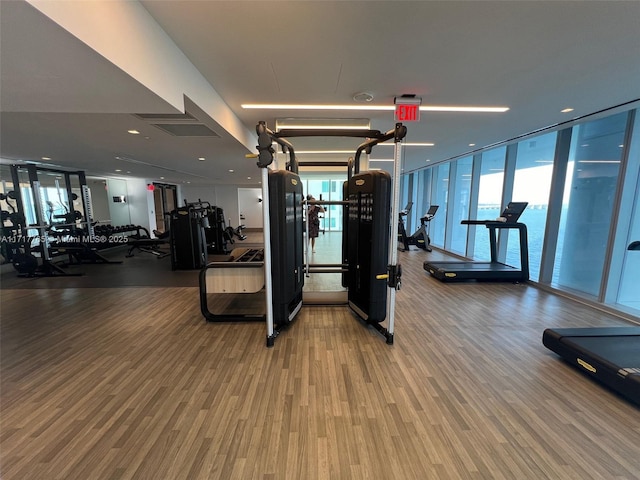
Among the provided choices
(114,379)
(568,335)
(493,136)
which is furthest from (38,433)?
(493,136)

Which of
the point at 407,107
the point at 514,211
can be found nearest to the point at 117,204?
the point at 407,107

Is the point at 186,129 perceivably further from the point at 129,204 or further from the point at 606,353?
the point at 129,204

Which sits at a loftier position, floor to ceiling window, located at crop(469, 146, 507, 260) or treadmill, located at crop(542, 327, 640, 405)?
floor to ceiling window, located at crop(469, 146, 507, 260)

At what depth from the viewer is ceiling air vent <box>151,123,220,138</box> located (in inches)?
140

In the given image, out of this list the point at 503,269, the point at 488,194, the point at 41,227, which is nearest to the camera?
the point at 503,269

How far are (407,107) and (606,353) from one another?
11.0 feet

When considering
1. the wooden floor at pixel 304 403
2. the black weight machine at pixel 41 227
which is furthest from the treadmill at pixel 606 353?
the black weight machine at pixel 41 227

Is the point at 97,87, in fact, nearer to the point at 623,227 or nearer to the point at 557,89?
the point at 557,89

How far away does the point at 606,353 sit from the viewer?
2.35 metres

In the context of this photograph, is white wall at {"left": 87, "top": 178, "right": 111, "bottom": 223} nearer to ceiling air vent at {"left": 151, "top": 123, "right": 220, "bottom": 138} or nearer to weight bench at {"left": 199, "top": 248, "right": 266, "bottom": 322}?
ceiling air vent at {"left": 151, "top": 123, "right": 220, "bottom": 138}

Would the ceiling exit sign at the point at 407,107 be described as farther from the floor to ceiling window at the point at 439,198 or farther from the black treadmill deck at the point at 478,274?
the floor to ceiling window at the point at 439,198

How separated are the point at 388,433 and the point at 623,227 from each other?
4854 mm

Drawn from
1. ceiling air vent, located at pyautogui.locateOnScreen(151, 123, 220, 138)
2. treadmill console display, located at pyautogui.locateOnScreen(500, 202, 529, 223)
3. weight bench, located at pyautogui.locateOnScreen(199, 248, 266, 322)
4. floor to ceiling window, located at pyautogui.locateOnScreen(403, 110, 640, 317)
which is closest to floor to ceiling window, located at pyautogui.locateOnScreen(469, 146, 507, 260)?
floor to ceiling window, located at pyautogui.locateOnScreen(403, 110, 640, 317)

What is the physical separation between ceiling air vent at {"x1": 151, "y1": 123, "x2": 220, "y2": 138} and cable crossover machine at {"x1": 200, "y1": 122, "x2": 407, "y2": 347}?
51.4 inches
